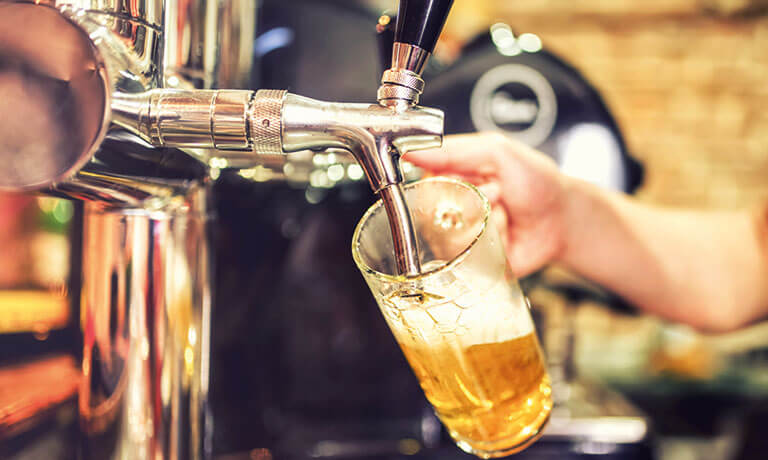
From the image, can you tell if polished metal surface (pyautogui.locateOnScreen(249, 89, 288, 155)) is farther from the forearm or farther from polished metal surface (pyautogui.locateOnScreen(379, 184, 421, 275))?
the forearm

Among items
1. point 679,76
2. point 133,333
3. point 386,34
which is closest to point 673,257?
point 386,34

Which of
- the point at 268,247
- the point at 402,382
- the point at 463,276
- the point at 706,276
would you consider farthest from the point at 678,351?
the point at 463,276

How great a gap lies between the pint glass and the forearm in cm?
29

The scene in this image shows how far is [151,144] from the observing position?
1.02 ft

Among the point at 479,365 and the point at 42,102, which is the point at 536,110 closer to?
the point at 479,365

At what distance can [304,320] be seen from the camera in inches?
26.2

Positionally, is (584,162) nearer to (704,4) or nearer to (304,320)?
(304,320)

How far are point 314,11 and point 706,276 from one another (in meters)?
0.68

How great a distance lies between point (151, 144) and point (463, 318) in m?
0.20

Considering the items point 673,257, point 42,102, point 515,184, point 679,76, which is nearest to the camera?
point 42,102

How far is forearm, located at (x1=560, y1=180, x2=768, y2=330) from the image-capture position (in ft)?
2.38

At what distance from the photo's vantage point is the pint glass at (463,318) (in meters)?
0.35

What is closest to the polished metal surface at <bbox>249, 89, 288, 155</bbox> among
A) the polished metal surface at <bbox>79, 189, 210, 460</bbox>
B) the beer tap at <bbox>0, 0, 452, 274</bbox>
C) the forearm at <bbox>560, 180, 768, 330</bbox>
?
the beer tap at <bbox>0, 0, 452, 274</bbox>

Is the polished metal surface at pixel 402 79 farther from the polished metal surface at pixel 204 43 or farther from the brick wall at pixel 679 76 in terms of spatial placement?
the brick wall at pixel 679 76
